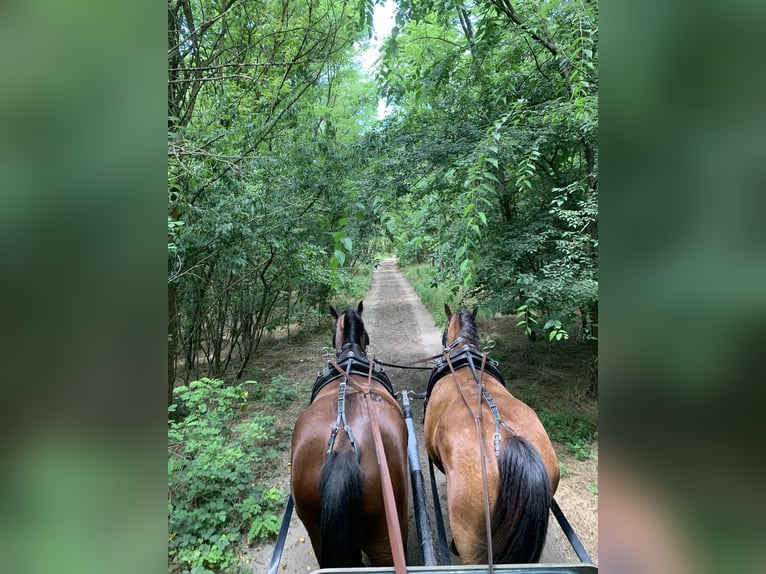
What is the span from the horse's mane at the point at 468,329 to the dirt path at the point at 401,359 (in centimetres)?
171

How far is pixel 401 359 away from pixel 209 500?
5.33 m

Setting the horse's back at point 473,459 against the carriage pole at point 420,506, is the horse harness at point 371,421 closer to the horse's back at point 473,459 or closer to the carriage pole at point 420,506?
the carriage pole at point 420,506

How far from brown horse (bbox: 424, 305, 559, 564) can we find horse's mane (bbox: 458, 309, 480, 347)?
3.19 ft

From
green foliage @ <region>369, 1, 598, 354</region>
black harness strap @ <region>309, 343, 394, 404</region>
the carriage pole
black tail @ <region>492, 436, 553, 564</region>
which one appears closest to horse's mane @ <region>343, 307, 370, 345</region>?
black harness strap @ <region>309, 343, 394, 404</region>

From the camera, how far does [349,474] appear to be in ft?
7.02

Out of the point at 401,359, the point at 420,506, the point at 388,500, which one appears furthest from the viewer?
the point at 401,359

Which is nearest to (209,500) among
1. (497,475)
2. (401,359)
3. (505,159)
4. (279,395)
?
(279,395)

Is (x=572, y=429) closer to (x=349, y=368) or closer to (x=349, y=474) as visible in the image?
(x=349, y=368)

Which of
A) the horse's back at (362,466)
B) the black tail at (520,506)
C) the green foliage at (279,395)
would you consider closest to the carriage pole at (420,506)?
the horse's back at (362,466)

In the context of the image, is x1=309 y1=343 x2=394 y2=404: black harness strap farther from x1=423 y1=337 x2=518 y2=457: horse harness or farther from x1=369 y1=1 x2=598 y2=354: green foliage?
x1=369 y1=1 x2=598 y2=354: green foliage
